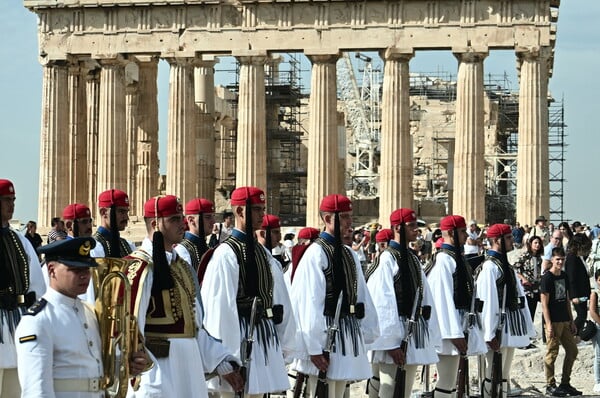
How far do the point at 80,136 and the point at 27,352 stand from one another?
4804 centimetres

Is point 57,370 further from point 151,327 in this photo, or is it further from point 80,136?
point 80,136

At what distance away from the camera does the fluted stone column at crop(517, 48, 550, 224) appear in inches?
1956

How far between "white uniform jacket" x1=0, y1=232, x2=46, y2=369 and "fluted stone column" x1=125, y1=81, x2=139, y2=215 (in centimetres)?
4237

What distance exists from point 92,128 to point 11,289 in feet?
149

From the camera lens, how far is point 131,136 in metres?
56.0

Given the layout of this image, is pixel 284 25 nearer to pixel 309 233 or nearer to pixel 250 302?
pixel 309 233

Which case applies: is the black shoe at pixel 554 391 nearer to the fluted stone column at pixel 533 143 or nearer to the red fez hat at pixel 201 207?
the red fez hat at pixel 201 207

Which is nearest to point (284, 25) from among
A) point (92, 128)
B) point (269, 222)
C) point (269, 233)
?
point (92, 128)

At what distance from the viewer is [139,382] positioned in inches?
380

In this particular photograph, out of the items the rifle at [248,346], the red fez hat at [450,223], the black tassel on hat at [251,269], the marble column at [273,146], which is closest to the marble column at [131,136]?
the marble column at [273,146]

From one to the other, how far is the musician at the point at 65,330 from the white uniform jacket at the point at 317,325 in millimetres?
4415

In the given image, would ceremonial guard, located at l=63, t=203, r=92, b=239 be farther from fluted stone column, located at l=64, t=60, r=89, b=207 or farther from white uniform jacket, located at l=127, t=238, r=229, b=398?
fluted stone column, located at l=64, t=60, r=89, b=207

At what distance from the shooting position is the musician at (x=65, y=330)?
325 inches

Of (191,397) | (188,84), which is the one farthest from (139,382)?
(188,84)
